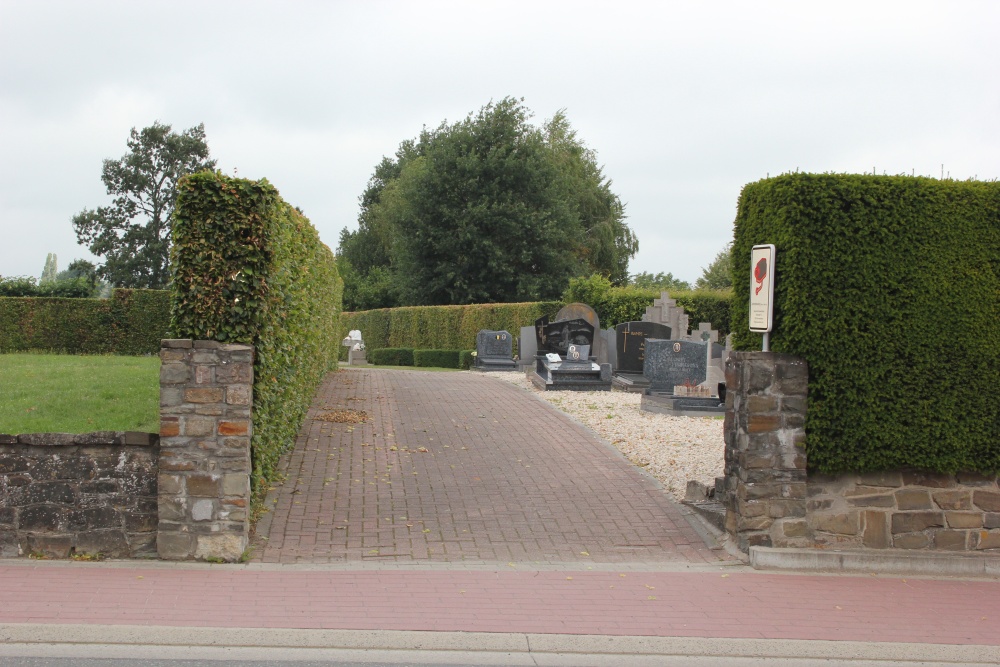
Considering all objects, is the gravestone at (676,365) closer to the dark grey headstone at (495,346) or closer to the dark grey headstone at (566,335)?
the dark grey headstone at (566,335)

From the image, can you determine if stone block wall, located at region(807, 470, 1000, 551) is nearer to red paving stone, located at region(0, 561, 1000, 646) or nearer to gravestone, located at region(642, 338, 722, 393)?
red paving stone, located at region(0, 561, 1000, 646)

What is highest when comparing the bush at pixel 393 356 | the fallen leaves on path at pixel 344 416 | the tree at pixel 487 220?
the tree at pixel 487 220

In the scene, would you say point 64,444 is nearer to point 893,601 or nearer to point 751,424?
point 751,424

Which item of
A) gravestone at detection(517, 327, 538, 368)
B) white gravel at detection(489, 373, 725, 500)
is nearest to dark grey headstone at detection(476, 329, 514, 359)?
gravestone at detection(517, 327, 538, 368)

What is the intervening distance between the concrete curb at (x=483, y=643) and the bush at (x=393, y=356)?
32.2 metres

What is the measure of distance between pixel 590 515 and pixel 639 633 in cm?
307

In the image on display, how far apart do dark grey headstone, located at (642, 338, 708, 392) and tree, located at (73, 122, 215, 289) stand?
37.2m

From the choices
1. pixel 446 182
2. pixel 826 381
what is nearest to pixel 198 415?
pixel 826 381

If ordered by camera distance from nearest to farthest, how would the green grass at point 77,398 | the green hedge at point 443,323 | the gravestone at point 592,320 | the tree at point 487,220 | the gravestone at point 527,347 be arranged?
the green grass at point 77,398, the gravestone at point 592,320, the gravestone at point 527,347, the green hedge at point 443,323, the tree at point 487,220

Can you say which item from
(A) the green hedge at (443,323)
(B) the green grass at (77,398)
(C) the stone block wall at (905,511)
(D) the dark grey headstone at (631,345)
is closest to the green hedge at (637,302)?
(A) the green hedge at (443,323)

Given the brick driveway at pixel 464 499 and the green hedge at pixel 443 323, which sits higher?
the green hedge at pixel 443 323

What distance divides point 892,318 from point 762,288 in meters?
1.18

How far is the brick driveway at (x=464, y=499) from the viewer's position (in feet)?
25.2

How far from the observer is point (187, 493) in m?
7.11
